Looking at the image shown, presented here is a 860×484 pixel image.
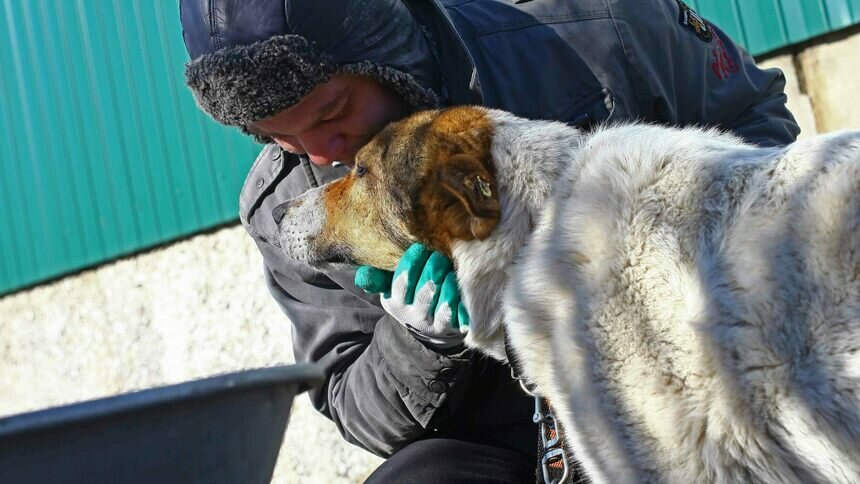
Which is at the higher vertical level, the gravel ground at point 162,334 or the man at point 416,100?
the man at point 416,100

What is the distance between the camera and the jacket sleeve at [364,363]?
245cm

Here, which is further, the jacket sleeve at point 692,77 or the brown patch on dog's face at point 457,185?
the jacket sleeve at point 692,77

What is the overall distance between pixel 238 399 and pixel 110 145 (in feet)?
17.2

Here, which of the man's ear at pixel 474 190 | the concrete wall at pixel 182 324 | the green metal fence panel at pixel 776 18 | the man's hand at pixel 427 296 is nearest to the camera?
the man's ear at pixel 474 190

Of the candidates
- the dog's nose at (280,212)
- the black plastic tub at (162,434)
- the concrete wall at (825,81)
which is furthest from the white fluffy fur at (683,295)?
the concrete wall at (825,81)

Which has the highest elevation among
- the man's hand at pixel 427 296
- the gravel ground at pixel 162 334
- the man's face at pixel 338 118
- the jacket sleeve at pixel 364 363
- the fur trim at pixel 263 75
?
the fur trim at pixel 263 75

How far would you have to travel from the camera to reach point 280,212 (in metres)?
2.53

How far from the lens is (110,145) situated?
5949 millimetres

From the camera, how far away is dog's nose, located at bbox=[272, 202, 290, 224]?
2.52 meters

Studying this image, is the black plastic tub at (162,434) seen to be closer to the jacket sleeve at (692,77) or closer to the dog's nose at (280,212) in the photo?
the dog's nose at (280,212)

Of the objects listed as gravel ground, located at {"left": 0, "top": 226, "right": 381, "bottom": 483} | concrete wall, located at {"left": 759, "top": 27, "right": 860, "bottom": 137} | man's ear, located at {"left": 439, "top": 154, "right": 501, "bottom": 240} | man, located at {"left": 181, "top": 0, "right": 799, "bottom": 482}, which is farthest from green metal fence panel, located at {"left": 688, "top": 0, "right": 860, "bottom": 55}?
gravel ground, located at {"left": 0, "top": 226, "right": 381, "bottom": 483}

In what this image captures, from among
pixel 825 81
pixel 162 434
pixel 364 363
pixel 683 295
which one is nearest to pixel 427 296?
pixel 364 363

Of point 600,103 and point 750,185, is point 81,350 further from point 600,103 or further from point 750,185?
point 750,185

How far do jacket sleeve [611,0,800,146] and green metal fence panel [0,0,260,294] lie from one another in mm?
3146
